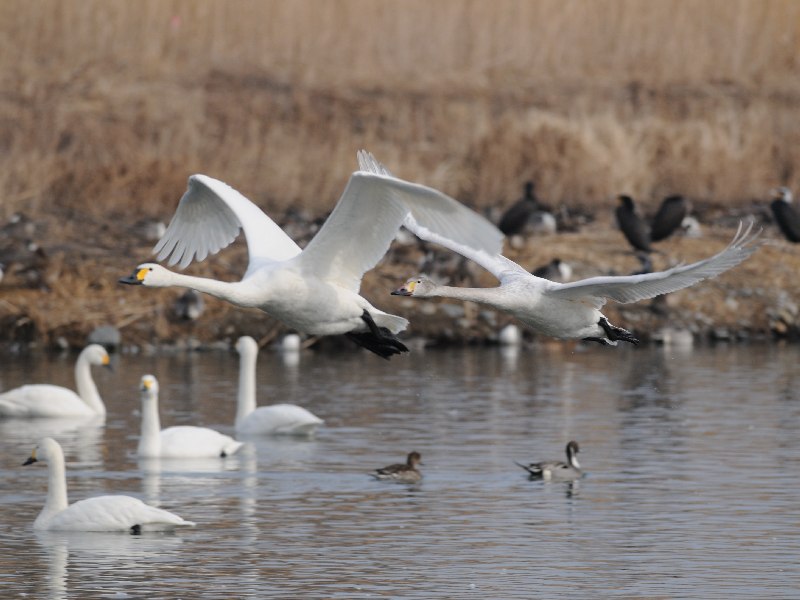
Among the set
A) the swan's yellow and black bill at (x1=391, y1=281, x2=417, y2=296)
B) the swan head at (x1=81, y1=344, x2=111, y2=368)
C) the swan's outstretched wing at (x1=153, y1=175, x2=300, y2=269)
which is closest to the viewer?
the swan's yellow and black bill at (x1=391, y1=281, x2=417, y2=296)

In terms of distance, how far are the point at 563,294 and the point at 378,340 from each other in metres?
1.37

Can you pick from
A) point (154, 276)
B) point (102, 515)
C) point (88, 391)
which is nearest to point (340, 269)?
point (154, 276)

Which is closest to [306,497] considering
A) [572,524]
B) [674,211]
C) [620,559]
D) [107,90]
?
[572,524]

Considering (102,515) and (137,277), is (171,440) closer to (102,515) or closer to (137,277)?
(102,515)

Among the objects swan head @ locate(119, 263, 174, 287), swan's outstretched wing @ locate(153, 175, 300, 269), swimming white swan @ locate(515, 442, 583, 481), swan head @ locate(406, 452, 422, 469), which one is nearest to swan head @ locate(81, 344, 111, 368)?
swan head @ locate(406, 452, 422, 469)

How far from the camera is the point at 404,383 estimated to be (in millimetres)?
27375

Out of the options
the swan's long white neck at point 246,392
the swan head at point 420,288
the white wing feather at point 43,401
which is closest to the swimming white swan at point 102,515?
the swan head at point 420,288

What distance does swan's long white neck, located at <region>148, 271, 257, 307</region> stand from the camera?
1334 centimetres

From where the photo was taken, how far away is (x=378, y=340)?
1391 centimetres

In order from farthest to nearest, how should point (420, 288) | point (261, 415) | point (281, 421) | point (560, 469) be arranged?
point (261, 415), point (281, 421), point (560, 469), point (420, 288)

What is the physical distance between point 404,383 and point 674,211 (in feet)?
22.7

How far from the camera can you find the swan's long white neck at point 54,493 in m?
17.7

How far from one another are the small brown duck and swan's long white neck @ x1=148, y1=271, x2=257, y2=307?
5.99 m

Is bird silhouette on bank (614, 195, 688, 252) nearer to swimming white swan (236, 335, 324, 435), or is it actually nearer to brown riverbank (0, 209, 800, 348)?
brown riverbank (0, 209, 800, 348)
